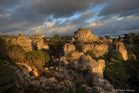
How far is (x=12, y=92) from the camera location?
28.8m

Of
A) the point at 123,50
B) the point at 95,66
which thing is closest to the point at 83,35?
the point at 123,50

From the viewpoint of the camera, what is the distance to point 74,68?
201 feet

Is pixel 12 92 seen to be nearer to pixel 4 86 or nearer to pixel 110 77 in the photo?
pixel 4 86

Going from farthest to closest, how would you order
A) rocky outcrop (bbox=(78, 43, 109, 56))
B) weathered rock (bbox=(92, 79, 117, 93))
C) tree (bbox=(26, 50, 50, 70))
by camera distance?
rocky outcrop (bbox=(78, 43, 109, 56)), tree (bbox=(26, 50, 50, 70)), weathered rock (bbox=(92, 79, 117, 93))

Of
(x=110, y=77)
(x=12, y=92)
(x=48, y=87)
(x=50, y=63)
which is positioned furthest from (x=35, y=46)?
(x=12, y=92)

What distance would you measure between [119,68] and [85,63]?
1037 cm

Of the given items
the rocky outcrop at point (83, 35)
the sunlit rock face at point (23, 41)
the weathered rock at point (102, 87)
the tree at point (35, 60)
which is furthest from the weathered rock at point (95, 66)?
the sunlit rock face at point (23, 41)

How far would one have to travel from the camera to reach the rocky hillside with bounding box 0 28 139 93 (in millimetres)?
35125

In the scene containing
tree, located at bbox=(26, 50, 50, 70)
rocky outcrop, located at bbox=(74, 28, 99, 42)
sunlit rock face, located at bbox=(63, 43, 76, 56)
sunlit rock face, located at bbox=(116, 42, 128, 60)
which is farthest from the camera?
rocky outcrop, located at bbox=(74, 28, 99, 42)

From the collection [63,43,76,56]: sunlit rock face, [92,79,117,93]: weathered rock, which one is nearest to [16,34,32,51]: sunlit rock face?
[63,43,76,56]: sunlit rock face

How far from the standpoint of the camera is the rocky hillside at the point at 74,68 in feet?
115

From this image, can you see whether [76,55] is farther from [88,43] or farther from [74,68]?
[88,43]

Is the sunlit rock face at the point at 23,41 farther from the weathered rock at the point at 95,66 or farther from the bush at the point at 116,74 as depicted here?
the bush at the point at 116,74

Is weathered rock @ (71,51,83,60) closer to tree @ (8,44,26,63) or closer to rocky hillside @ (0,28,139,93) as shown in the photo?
rocky hillside @ (0,28,139,93)
